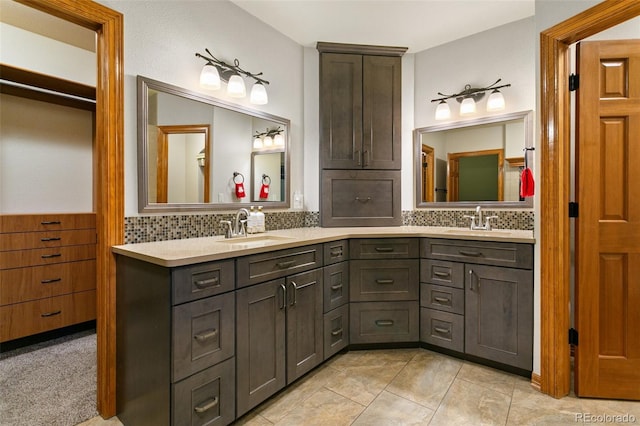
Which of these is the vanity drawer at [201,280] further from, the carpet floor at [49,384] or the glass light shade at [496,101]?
the glass light shade at [496,101]

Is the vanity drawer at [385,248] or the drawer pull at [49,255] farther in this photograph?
the drawer pull at [49,255]

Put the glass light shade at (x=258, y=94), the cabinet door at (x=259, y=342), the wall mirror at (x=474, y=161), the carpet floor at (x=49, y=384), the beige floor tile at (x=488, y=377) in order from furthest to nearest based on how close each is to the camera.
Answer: the wall mirror at (x=474, y=161), the glass light shade at (x=258, y=94), the beige floor tile at (x=488, y=377), the carpet floor at (x=49, y=384), the cabinet door at (x=259, y=342)

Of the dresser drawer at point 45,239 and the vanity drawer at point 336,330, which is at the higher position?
the dresser drawer at point 45,239

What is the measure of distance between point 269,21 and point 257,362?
8.26 feet

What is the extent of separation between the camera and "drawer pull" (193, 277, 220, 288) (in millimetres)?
1395

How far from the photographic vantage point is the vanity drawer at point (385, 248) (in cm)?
238

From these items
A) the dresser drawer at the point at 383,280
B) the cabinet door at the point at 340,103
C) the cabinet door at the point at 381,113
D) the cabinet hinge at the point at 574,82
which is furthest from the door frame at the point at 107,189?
the cabinet hinge at the point at 574,82

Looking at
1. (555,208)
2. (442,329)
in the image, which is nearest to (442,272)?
(442,329)

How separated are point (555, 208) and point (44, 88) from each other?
3.98 m

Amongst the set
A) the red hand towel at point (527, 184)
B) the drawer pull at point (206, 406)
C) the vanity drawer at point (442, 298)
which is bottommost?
the drawer pull at point (206, 406)

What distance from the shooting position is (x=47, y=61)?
2715mm

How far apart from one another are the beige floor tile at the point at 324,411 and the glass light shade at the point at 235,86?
206cm

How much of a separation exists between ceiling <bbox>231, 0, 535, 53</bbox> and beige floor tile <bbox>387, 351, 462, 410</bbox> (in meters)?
2.59

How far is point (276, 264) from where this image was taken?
1769 mm
